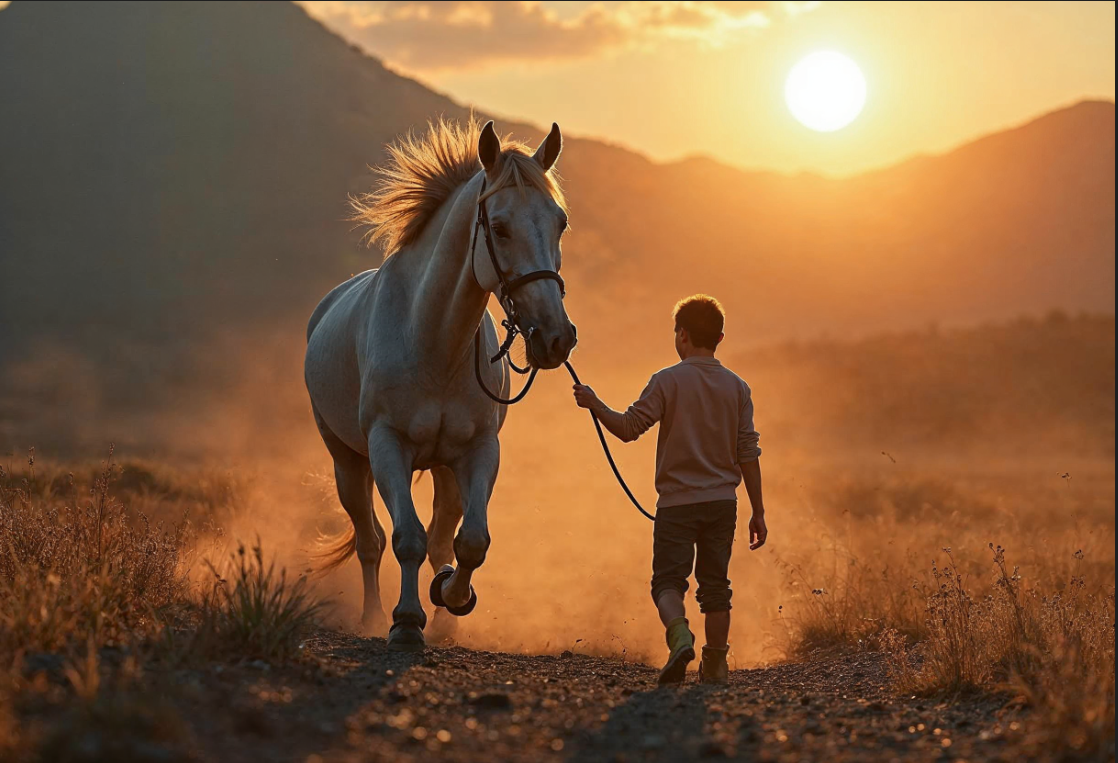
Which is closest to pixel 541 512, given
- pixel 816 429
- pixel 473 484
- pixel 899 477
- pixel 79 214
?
pixel 899 477

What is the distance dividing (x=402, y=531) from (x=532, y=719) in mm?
2235

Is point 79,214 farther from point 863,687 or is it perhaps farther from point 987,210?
point 987,210

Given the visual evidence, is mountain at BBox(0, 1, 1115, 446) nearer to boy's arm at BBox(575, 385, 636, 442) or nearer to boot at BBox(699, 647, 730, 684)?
boy's arm at BBox(575, 385, 636, 442)

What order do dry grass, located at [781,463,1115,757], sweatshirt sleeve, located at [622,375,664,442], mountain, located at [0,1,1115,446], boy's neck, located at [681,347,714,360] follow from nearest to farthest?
dry grass, located at [781,463,1115,757] < sweatshirt sleeve, located at [622,375,664,442] < boy's neck, located at [681,347,714,360] < mountain, located at [0,1,1115,446]

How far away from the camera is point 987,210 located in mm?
97688

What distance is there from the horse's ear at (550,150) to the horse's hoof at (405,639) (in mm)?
2564

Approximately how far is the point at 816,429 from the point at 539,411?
28.3 feet

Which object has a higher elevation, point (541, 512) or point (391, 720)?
point (541, 512)

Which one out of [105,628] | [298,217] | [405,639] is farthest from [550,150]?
[298,217]

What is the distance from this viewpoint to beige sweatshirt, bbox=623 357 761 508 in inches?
227

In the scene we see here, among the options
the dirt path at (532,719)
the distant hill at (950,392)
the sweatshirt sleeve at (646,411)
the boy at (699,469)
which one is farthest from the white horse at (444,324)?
the distant hill at (950,392)

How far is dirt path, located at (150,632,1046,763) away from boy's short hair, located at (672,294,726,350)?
5.61 feet

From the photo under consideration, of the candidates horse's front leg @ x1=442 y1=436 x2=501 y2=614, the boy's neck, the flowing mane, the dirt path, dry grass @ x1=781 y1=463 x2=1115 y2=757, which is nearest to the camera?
the dirt path

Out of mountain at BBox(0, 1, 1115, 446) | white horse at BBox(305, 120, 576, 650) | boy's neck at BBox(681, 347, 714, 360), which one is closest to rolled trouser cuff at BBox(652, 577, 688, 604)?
white horse at BBox(305, 120, 576, 650)
